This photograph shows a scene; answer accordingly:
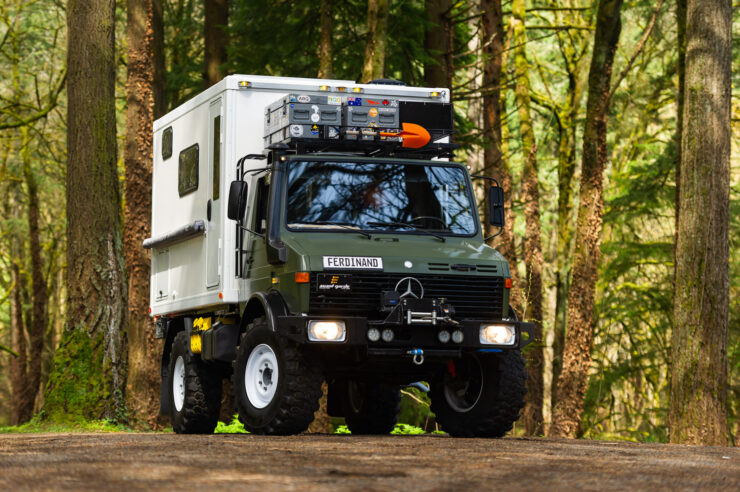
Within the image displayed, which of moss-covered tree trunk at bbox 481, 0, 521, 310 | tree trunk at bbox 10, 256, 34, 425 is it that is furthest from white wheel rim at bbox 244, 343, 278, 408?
tree trunk at bbox 10, 256, 34, 425

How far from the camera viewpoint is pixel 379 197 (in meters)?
12.0

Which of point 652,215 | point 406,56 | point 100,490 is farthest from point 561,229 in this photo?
point 100,490

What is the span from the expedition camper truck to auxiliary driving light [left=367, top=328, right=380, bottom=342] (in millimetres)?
12

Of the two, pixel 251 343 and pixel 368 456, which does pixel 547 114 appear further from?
pixel 368 456

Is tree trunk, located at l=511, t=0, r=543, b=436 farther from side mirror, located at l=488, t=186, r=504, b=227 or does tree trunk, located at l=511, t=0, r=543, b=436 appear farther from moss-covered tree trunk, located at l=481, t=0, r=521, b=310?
side mirror, located at l=488, t=186, r=504, b=227

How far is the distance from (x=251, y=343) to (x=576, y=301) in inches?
558

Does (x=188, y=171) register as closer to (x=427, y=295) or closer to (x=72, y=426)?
(x=427, y=295)

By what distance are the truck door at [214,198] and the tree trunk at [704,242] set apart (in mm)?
7129

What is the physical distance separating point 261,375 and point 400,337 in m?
1.54

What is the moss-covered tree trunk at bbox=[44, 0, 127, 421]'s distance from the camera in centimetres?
1609

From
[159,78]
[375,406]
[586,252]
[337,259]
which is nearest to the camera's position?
[337,259]

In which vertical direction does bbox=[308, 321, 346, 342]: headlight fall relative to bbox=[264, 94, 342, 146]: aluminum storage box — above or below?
below

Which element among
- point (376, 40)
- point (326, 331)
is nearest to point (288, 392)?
point (326, 331)

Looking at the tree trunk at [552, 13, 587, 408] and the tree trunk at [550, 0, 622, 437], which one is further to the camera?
the tree trunk at [552, 13, 587, 408]
